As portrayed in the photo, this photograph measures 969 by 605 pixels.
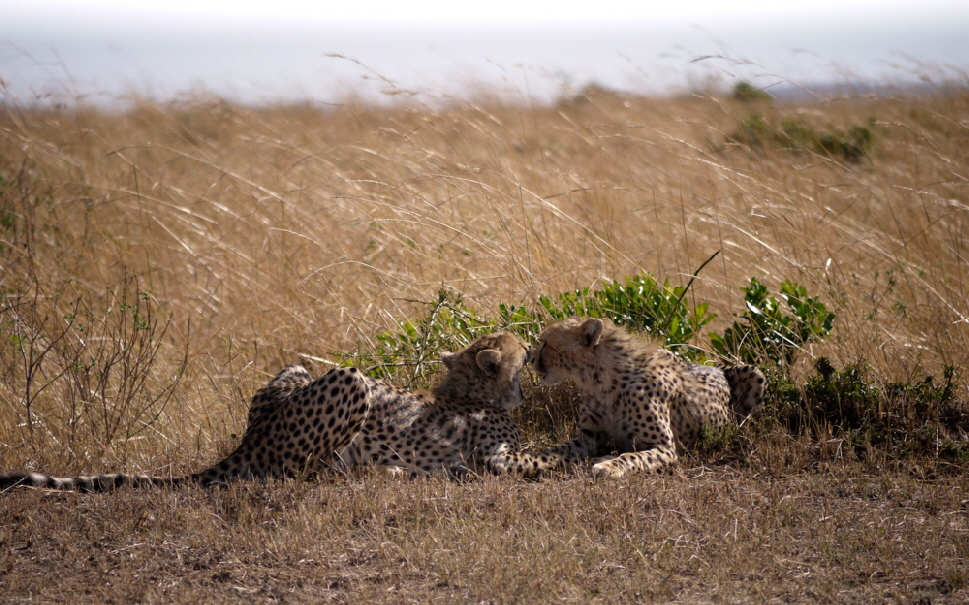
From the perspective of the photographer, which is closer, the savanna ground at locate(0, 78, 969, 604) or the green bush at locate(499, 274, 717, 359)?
the savanna ground at locate(0, 78, 969, 604)

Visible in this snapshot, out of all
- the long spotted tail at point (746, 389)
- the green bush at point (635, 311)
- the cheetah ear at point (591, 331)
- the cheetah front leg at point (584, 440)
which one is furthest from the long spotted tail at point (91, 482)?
the long spotted tail at point (746, 389)

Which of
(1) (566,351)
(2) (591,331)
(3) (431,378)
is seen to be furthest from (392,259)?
(2) (591,331)

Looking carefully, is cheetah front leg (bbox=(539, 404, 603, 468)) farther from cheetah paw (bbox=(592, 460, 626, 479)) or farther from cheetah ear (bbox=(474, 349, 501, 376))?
cheetah ear (bbox=(474, 349, 501, 376))

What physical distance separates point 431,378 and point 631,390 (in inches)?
49.7

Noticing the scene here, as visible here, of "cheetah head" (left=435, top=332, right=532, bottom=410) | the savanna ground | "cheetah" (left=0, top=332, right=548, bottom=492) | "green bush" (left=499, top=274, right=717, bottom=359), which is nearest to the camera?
the savanna ground

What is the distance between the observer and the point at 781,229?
589 centimetres

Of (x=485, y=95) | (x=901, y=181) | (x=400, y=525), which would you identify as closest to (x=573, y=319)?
(x=400, y=525)

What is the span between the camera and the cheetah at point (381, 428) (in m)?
3.86

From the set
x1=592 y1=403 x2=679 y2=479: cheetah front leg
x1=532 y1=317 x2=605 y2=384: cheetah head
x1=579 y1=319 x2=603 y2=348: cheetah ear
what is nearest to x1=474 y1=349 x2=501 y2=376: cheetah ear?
x1=532 y1=317 x2=605 y2=384: cheetah head

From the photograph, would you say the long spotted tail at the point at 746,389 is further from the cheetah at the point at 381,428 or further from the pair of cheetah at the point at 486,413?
the cheetah at the point at 381,428

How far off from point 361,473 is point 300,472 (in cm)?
29

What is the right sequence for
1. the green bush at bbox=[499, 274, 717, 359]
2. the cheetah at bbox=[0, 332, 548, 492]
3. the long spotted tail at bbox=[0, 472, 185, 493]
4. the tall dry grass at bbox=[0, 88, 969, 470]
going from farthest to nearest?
the green bush at bbox=[499, 274, 717, 359] < the tall dry grass at bbox=[0, 88, 969, 470] < the cheetah at bbox=[0, 332, 548, 492] < the long spotted tail at bbox=[0, 472, 185, 493]

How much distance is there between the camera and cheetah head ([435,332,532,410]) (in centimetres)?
452

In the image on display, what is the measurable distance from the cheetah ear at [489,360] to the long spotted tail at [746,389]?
4.09ft
